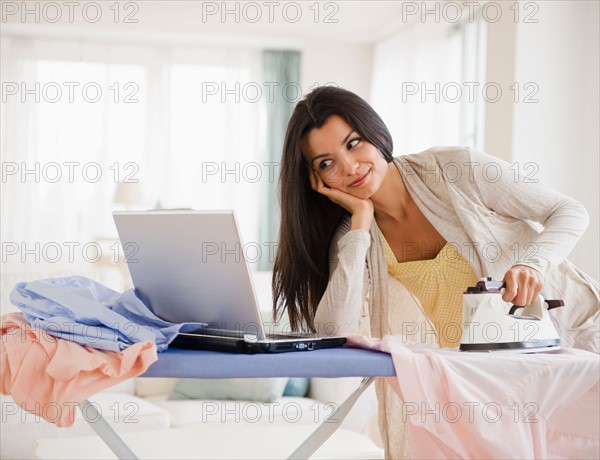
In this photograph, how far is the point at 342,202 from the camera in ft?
6.82

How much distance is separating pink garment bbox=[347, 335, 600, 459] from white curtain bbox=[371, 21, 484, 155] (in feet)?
15.5

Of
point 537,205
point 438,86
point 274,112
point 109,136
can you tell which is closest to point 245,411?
point 537,205

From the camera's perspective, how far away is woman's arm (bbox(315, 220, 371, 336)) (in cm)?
191

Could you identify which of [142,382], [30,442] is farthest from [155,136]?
[30,442]

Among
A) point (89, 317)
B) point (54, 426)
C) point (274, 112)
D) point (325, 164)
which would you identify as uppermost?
point (274, 112)

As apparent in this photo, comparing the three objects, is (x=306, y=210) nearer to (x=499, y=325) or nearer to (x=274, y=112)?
(x=499, y=325)

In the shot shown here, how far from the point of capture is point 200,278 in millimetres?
1567

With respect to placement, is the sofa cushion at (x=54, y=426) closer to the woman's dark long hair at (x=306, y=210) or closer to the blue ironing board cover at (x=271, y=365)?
the woman's dark long hair at (x=306, y=210)

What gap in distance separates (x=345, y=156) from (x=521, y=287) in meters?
0.62

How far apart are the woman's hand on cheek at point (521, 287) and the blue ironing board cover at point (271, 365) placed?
306 mm

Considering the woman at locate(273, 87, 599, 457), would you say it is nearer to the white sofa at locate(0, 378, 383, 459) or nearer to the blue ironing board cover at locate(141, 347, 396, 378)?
the blue ironing board cover at locate(141, 347, 396, 378)

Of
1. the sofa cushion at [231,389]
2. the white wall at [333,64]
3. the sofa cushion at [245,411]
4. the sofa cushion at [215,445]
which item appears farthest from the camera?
the white wall at [333,64]

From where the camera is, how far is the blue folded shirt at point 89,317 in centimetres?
141

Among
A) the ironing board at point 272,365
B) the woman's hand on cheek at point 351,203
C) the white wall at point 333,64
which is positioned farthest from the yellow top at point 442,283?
the white wall at point 333,64
